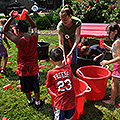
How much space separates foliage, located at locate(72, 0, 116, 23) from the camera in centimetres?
827

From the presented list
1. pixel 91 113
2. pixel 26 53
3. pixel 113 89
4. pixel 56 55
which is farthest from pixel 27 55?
pixel 113 89

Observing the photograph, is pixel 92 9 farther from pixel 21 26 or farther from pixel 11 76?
pixel 21 26

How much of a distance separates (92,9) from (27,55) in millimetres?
6744

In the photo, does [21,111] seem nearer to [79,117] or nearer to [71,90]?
[79,117]

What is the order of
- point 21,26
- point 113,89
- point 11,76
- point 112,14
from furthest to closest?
point 112,14 < point 11,76 < point 113,89 < point 21,26

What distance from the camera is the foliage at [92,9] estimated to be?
8273mm

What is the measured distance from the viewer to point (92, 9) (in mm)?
8305

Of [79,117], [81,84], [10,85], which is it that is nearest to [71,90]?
[81,84]

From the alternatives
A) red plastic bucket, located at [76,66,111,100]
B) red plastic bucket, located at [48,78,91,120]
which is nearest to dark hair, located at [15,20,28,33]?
red plastic bucket, located at [48,78,91,120]

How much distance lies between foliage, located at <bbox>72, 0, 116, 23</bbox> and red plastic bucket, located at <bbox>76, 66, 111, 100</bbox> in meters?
5.74

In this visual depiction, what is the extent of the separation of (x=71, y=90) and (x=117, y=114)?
1402 millimetres

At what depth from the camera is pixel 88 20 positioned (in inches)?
352

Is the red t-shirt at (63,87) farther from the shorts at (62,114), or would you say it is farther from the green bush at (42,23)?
the green bush at (42,23)

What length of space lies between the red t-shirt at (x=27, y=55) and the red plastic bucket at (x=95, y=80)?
1002mm
